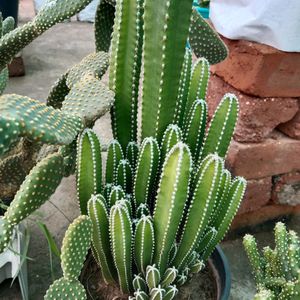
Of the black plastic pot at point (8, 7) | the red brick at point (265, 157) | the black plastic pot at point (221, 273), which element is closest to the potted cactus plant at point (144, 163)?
→ the black plastic pot at point (221, 273)

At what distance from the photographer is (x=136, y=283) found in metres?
1.22

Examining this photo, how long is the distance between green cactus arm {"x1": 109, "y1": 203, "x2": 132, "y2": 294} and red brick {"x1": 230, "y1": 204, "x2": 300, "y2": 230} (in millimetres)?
988

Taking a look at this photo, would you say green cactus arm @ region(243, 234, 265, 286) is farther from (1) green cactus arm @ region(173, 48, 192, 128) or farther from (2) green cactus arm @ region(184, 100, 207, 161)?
(1) green cactus arm @ region(173, 48, 192, 128)

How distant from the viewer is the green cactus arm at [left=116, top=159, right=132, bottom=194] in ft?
4.05

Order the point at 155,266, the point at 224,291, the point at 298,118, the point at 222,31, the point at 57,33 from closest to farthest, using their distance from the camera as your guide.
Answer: the point at 155,266 → the point at 224,291 → the point at 222,31 → the point at 298,118 → the point at 57,33

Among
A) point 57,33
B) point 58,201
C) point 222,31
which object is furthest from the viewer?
point 57,33

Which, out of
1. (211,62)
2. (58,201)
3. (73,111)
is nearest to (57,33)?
(58,201)

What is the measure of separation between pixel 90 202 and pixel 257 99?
979mm

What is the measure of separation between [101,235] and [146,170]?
225 millimetres

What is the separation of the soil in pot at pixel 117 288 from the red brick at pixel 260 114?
0.64 m

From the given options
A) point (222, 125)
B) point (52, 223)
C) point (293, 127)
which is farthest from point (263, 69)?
point (52, 223)

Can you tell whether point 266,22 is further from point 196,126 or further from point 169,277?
point 169,277

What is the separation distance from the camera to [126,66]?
46.1 inches

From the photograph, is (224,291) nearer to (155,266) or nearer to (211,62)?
(155,266)
